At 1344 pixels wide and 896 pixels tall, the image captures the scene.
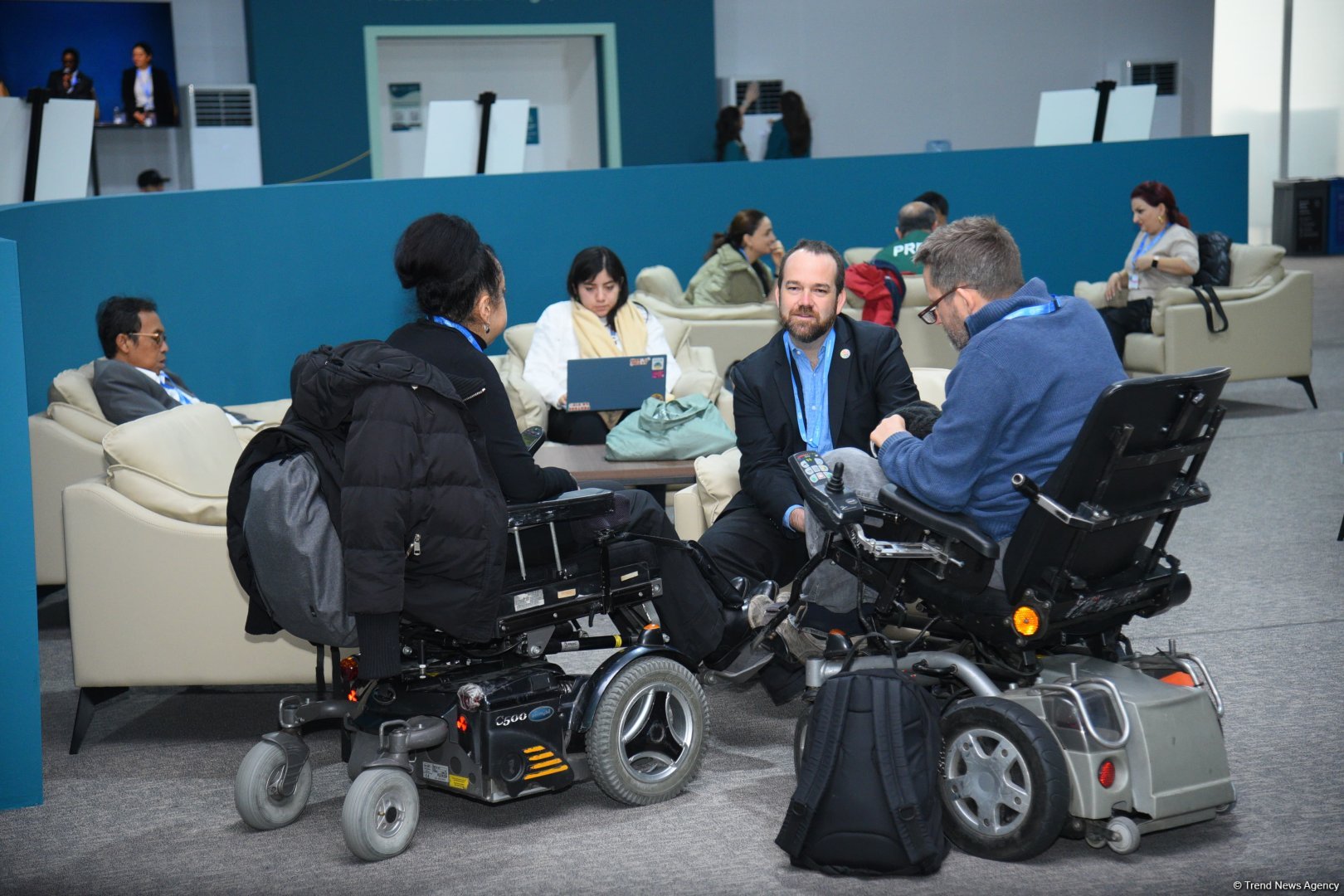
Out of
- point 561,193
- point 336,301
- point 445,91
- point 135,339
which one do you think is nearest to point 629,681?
point 135,339

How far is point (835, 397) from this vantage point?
3.78m

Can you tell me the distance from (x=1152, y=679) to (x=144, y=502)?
2.49 m

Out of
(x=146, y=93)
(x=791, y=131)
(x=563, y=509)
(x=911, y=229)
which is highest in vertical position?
(x=146, y=93)

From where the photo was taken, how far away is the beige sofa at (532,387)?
5836mm

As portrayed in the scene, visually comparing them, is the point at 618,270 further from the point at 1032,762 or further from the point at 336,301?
the point at 1032,762

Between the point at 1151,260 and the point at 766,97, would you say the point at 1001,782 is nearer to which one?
the point at 1151,260

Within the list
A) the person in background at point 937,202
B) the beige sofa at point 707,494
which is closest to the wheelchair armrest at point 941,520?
the beige sofa at point 707,494

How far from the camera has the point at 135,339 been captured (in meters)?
5.00

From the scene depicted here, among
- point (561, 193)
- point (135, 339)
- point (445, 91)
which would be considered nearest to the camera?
point (135, 339)

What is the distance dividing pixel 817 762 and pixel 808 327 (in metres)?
1.45

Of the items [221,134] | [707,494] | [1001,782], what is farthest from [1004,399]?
[221,134]

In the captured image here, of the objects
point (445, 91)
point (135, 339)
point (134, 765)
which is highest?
point (445, 91)

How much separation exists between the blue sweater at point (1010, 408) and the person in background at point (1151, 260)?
5075 millimetres

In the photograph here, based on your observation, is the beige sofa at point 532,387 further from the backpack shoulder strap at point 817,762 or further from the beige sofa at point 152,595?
the backpack shoulder strap at point 817,762
